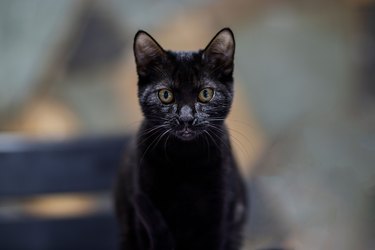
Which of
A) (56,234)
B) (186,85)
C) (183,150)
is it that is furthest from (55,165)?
(186,85)

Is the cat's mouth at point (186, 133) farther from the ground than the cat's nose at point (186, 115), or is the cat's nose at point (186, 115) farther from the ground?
the cat's nose at point (186, 115)

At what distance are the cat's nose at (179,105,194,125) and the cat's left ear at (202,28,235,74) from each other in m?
0.14

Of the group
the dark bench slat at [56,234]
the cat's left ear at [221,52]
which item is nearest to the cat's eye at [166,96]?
the cat's left ear at [221,52]

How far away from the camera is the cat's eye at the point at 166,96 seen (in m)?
1.26

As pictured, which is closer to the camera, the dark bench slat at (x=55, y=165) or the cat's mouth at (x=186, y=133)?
the cat's mouth at (x=186, y=133)

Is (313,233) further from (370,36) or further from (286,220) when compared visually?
(370,36)

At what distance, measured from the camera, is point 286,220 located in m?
2.33

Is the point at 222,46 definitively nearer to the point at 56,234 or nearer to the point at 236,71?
the point at 56,234

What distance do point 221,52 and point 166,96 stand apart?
162mm

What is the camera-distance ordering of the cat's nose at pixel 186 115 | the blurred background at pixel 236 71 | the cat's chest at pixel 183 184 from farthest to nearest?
the blurred background at pixel 236 71, the cat's chest at pixel 183 184, the cat's nose at pixel 186 115

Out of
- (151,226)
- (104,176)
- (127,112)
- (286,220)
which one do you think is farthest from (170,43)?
(151,226)

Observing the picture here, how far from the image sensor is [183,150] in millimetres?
1339

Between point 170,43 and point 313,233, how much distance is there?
4.25ft

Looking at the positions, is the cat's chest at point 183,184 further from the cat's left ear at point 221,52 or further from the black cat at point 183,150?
the cat's left ear at point 221,52
